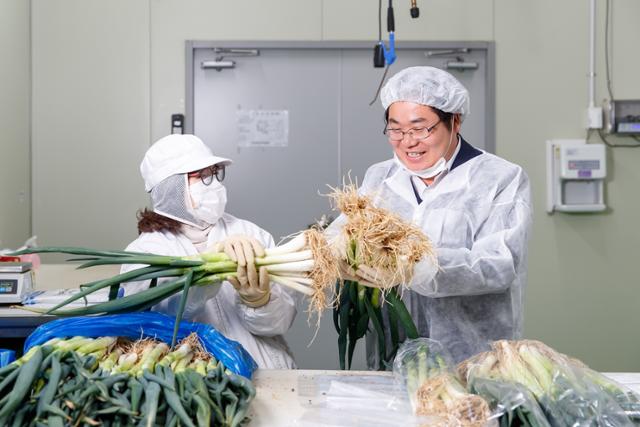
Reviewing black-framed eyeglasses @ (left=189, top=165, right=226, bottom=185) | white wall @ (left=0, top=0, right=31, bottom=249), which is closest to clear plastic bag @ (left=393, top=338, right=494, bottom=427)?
black-framed eyeglasses @ (left=189, top=165, right=226, bottom=185)

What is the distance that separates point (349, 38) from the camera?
3885mm

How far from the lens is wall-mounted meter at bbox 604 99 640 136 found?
3.79 meters

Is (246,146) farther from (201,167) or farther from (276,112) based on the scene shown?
(201,167)

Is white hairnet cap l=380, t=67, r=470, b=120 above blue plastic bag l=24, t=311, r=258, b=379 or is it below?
above

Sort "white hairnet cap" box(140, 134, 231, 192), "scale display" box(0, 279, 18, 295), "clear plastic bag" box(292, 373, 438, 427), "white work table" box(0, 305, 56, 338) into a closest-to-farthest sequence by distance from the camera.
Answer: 1. "clear plastic bag" box(292, 373, 438, 427)
2. "white hairnet cap" box(140, 134, 231, 192)
3. "white work table" box(0, 305, 56, 338)
4. "scale display" box(0, 279, 18, 295)

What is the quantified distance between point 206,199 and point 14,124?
2281 mm

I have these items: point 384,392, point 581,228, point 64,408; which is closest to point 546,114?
point 581,228

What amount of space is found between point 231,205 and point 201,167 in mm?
2117

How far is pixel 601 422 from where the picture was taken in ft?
3.87

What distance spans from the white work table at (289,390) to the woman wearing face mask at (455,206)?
35cm

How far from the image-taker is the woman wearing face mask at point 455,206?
1788 millimetres

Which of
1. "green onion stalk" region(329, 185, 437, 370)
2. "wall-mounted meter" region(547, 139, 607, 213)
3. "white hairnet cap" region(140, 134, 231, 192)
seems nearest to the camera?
"green onion stalk" region(329, 185, 437, 370)

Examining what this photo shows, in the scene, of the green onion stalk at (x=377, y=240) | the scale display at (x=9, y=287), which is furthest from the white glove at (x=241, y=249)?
the scale display at (x=9, y=287)

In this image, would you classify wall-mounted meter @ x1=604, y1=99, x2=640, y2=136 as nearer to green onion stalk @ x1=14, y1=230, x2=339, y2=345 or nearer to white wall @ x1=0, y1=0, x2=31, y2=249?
green onion stalk @ x1=14, y1=230, x2=339, y2=345
